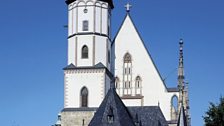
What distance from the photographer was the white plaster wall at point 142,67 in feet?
201

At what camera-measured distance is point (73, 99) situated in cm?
5850

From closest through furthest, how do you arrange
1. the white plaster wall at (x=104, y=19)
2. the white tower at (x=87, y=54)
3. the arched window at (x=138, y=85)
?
the white tower at (x=87, y=54) → the white plaster wall at (x=104, y=19) → the arched window at (x=138, y=85)

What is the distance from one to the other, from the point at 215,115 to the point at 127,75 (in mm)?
16603

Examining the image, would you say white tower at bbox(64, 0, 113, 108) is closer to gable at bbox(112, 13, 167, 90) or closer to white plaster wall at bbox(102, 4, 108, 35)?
white plaster wall at bbox(102, 4, 108, 35)

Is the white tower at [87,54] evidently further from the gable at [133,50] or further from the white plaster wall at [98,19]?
the gable at [133,50]

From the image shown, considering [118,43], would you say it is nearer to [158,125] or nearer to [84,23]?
[84,23]

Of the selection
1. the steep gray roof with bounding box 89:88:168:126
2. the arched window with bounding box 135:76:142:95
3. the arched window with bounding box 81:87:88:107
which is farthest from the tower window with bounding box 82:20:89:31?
the steep gray roof with bounding box 89:88:168:126

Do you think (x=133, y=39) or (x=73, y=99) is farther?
(x=133, y=39)

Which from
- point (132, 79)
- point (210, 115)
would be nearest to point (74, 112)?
point (132, 79)

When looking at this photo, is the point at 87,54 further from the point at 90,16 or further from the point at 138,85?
the point at 138,85

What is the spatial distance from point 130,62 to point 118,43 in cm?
244

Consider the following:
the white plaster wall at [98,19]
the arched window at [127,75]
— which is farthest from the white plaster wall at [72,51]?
the arched window at [127,75]

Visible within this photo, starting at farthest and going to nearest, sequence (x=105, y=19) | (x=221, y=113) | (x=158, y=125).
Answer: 1. (x=105, y=19)
2. (x=158, y=125)
3. (x=221, y=113)

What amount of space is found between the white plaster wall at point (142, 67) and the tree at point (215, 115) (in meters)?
12.5
